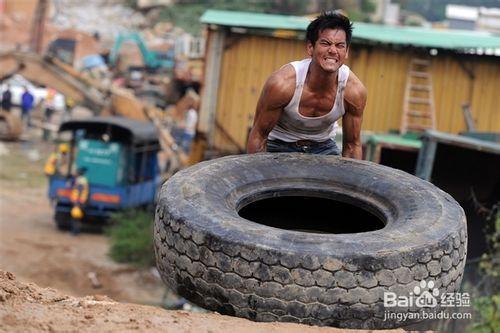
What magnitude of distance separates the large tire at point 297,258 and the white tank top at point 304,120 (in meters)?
0.74

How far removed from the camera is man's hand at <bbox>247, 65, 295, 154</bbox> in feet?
13.1

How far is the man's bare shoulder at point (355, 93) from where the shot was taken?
13.3 feet

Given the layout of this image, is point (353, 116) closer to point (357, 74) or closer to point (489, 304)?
point (489, 304)

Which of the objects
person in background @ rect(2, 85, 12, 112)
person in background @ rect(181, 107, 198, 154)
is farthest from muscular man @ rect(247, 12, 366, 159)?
person in background @ rect(2, 85, 12, 112)

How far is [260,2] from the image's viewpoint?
133 feet

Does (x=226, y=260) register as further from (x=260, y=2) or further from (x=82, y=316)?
(x=260, y=2)

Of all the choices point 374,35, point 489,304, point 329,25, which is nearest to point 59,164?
point 374,35

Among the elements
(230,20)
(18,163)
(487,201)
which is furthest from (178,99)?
(487,201)

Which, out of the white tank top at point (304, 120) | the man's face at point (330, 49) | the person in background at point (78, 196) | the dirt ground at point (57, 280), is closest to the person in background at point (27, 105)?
the dirt ground at point (57, 280)

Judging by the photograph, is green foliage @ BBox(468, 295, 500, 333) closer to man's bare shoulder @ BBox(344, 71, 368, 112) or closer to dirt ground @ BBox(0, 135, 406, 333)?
man's bare shoulder @ BBox(344, 71, 368, 112)

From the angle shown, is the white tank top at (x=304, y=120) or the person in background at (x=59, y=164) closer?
the white tank top at (x=304, y=120)

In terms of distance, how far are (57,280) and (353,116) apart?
27.8ft

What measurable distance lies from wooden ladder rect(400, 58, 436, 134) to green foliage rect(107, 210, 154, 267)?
15.2ft

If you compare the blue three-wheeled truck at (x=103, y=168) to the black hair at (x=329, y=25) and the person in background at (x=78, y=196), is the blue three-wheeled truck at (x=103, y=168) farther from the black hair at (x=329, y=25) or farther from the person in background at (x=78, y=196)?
the black hair at (x=329, y=25)
